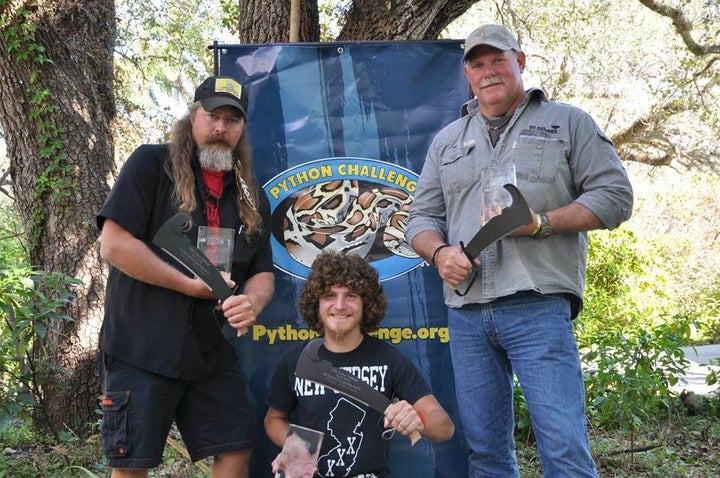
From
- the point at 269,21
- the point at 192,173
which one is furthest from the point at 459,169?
the point at 269,21

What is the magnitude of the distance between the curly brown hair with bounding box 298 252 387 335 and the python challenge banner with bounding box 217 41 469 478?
0.38m

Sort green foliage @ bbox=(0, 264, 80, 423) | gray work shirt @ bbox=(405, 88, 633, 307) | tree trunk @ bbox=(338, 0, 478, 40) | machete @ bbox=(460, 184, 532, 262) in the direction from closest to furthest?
machete @ bbox=(460, 184, 532, 262) < gray work shirt @ bbox=(405, 88, 633, 307) < green foliage @ bbox=(0, 264, 80, 423) < tree trunk @ bbox=(338, 0, 478, 40)

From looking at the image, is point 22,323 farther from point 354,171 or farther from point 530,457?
point 530,457

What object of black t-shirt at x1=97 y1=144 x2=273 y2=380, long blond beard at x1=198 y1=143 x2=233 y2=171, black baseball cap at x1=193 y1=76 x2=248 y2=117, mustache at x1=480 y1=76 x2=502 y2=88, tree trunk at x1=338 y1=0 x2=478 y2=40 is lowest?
black t-shirt at x1=97 y1=144 x2=273 y2=380

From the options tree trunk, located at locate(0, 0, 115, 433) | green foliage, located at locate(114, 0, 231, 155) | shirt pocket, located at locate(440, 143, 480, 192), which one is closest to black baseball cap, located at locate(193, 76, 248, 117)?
shirt pocket, located at locate(440, 143, 480, 192)

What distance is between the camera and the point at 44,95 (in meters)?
4.74

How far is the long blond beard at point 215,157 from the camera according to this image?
3.02 m

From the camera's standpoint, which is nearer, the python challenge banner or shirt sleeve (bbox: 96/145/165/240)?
shirt sleeve (bbox: 96/145/165/240)

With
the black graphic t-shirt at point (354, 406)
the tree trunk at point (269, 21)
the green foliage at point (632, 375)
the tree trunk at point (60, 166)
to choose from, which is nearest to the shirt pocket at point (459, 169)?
the black graphic t-shirt at point (354, 406)

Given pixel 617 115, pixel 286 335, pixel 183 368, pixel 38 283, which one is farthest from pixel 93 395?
pixel 617 115

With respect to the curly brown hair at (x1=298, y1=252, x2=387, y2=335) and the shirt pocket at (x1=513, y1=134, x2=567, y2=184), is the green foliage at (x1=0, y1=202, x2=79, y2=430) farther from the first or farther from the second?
the shirt pocket at (x1=513, y1=134, x2=567, y2=184)

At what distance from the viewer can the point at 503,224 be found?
263 centimetres

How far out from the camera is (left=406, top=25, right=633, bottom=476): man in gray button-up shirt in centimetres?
268

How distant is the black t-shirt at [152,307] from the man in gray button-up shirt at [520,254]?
963 mm
